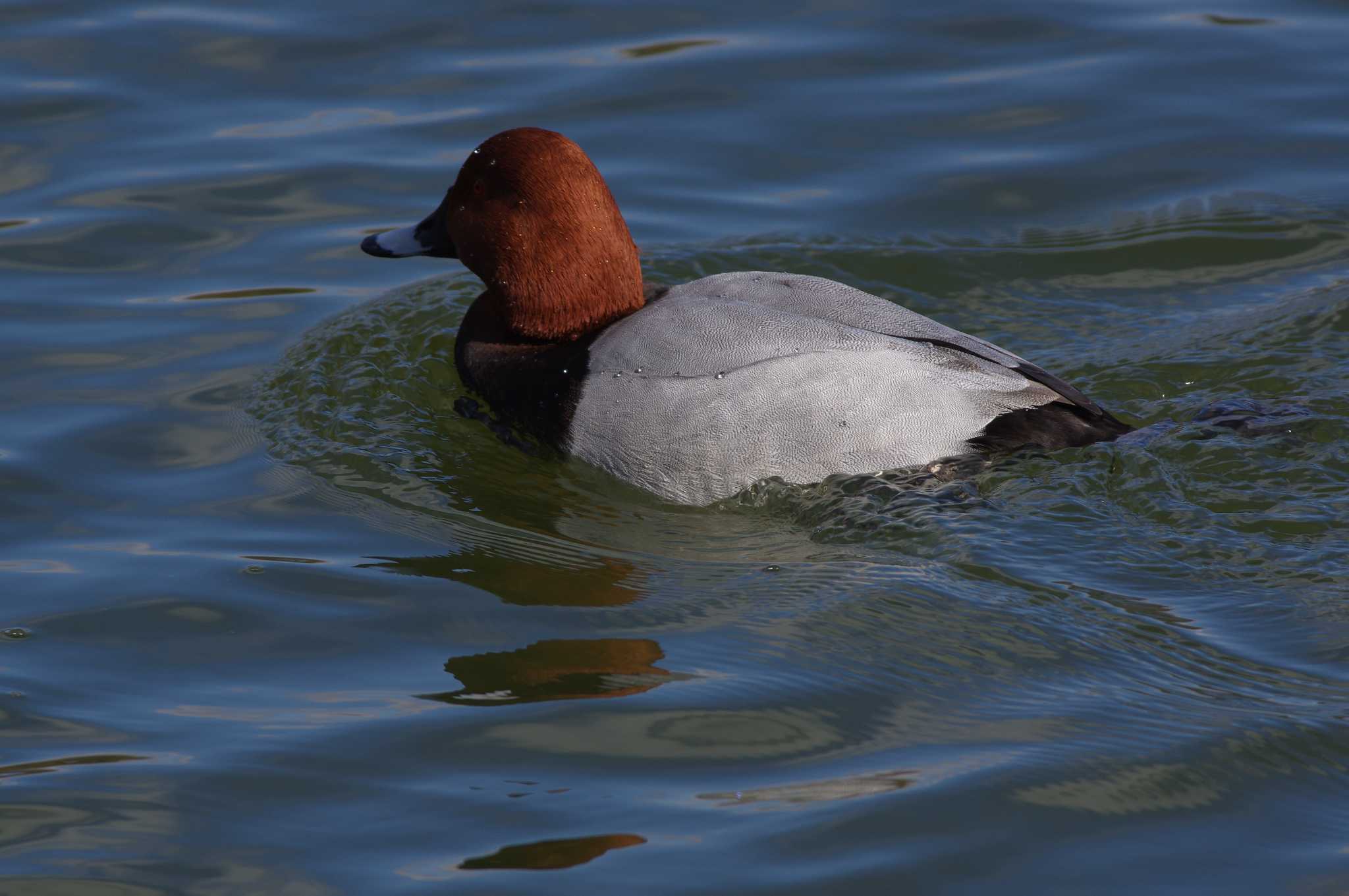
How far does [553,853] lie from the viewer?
3.58 m

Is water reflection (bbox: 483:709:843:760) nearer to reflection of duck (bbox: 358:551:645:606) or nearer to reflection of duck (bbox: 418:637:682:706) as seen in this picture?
reflection of duck (bbox: 418:637:682:706)

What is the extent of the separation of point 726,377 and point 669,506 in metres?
0.47

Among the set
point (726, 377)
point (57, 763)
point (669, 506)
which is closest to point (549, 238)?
point (726, 377)

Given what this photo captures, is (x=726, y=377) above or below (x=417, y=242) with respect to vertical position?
below

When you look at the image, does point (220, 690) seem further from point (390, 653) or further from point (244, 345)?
point (244, 345)

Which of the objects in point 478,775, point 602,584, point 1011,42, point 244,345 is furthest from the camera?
point 1011,42

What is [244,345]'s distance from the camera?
6676 millimetres

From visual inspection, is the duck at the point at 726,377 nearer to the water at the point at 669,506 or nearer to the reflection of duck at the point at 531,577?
the water at the point at 669,506

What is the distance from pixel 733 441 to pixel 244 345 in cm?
246

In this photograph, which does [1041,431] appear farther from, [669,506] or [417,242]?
[417,242]

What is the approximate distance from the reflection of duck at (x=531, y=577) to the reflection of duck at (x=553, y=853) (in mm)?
1161

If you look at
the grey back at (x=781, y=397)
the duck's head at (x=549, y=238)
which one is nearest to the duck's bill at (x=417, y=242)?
the duck's head at (x=549, y=238)

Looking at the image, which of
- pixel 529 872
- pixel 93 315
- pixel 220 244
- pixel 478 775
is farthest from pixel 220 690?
pixel 220 244

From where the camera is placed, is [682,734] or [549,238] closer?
[682,734]
